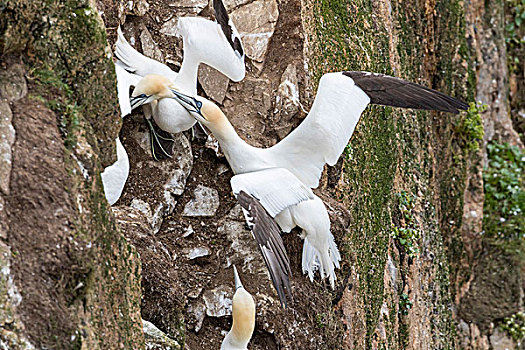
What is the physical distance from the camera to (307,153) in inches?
173

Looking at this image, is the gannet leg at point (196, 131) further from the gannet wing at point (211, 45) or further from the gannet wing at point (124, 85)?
the gannet wing at point (124, 85)

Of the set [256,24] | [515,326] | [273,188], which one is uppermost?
[256,24]

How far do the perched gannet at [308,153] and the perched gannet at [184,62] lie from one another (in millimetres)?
120

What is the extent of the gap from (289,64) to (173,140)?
1.12 m

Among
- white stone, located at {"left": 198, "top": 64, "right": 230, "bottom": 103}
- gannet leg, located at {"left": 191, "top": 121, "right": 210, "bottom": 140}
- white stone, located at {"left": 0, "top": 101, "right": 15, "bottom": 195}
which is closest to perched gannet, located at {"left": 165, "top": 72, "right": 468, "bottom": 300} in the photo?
gannet leg, located at {"left": 191, "top": 121, "right": 210, "bottom": 140}

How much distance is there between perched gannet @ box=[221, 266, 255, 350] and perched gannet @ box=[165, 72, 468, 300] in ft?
1.79

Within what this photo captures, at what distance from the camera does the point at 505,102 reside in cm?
1019

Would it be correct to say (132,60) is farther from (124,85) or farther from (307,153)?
(307,153)

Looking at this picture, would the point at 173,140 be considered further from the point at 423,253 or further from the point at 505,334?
the point at 505,334

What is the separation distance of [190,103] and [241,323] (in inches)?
49.0

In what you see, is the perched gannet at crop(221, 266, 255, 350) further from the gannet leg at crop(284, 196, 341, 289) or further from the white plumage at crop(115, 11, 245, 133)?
the white plumage at crop(115, 11, 245, 133)

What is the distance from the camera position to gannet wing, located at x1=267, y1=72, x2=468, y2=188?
431 cm

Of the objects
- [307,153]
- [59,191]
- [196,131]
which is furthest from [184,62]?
[59,191]

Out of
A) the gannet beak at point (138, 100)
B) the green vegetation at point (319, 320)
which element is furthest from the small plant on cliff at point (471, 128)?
the gannet beak at point (138, 100)
